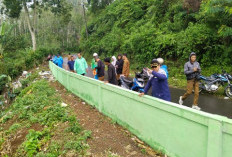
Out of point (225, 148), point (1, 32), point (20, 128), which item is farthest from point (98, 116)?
point (1, 32)

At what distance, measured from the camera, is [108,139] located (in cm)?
438

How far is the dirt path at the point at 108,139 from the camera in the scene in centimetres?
382

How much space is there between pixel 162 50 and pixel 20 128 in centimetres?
1022

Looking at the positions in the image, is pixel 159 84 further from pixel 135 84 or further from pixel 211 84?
pixel 211 84

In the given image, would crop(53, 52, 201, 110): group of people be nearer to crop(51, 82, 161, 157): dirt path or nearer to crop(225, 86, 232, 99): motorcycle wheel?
crop(51, 82, 161, 157): dirt path

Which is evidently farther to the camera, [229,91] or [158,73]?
[229,91]

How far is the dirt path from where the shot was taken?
382 cm

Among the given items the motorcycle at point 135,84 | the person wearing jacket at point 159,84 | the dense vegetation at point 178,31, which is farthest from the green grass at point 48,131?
the dense vegetation at point 178,31

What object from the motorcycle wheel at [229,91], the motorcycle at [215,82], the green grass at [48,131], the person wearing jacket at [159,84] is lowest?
the green grass at [48,131]

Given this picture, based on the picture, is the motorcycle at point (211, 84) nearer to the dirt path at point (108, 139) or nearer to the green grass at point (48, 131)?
the dirt path at point (108, 139)

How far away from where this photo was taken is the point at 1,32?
1797cm

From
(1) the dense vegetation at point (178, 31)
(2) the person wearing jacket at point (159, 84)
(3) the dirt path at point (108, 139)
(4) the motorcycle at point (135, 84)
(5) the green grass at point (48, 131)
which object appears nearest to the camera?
(3) the dirt path at point (108, 139)

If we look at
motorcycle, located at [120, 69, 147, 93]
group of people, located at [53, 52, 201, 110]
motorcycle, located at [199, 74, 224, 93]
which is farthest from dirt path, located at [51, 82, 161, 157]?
motorcycle, located at [199, 74, 224, 93]

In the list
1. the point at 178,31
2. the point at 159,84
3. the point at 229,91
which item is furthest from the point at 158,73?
the point at 178,31
